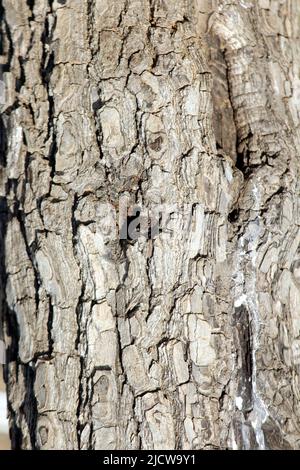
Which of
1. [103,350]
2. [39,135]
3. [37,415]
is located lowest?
[37,415]

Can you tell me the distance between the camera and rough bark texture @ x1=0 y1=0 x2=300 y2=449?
1553 mm

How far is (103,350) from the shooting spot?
1555 mm

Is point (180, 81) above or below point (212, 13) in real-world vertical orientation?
below

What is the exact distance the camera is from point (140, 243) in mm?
1592

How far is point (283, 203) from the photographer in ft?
5.53

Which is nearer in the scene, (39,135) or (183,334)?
(183,334)

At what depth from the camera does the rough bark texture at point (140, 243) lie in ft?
5.09
